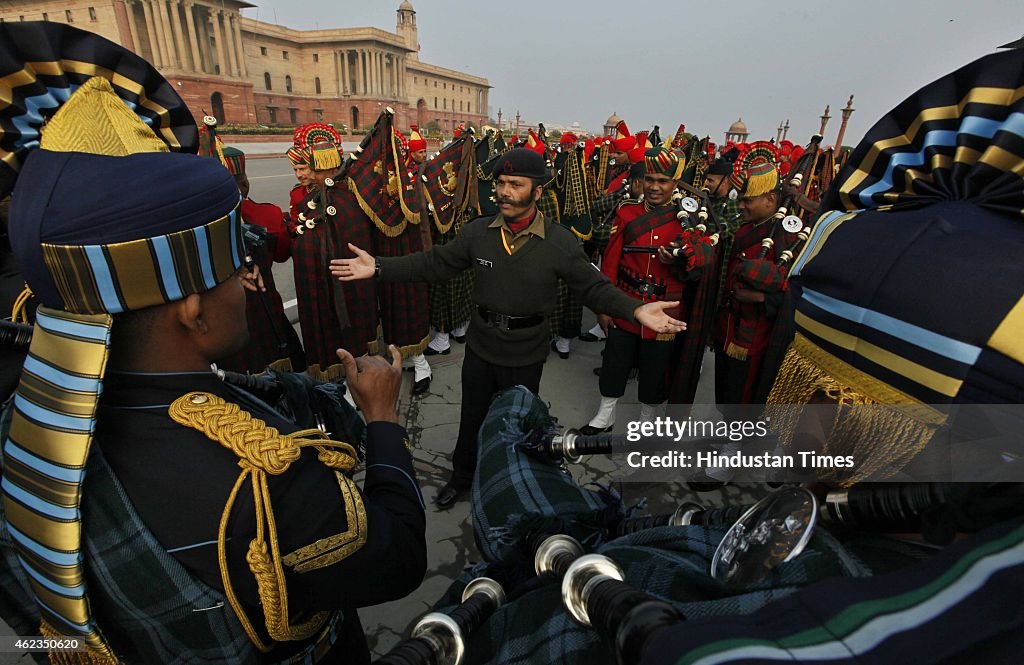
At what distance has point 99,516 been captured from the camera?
944 mm

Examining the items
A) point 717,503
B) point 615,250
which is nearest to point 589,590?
point 717,503

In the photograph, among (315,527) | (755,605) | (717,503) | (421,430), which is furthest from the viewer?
(421,430)

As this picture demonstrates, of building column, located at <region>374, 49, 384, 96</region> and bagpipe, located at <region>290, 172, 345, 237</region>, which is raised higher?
building column, located at <region>374, 49, 384, 96</region>

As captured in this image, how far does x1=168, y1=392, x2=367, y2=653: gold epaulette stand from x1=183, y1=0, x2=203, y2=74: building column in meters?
52.1

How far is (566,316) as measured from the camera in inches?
222

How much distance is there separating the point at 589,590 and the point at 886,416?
0.59 metres

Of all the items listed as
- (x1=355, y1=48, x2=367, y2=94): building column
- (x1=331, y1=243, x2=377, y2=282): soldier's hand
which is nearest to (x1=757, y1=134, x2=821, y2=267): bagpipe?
(x1=331, y1=243, x2=377, y2=282): soldier's hand

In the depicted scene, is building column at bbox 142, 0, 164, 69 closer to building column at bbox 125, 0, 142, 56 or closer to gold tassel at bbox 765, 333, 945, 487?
building column at bbox 125, 0, 142, 56

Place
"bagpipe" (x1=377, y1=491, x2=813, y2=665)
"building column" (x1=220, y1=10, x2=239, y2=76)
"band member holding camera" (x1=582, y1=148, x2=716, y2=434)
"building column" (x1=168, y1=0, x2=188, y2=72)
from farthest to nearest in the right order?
"building column" (x1=220, y1=10, x2=239, y2=76)
"building column" (x1=168, y1=0, x2=188, y2=72)
"band member holding camera" (x1=582, y1=148, x2=716, y2=434)
"bagpipe" (x1=377, y1=491, x2=813, y2=665)

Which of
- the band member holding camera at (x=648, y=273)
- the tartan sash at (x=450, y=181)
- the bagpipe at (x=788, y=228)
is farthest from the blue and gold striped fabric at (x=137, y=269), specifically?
the tartan sash at (x=450, y=181)

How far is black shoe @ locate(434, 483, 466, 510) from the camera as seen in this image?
319cm

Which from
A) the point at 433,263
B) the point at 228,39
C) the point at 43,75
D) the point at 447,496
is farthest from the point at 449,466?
the point at 228,39

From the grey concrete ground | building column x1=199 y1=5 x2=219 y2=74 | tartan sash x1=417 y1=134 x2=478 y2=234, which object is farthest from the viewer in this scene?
building column x1=199 y1=5 x2=219 y2=74

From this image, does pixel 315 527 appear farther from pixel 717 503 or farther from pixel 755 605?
pixel 717 503
